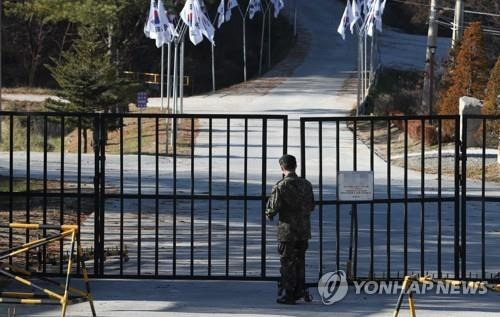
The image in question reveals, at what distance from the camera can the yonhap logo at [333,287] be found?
11.7 metres

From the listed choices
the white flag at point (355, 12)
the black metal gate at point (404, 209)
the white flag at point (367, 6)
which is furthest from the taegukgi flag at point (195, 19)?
the white flag at point (367, 6)

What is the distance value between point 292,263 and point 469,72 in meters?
26.5

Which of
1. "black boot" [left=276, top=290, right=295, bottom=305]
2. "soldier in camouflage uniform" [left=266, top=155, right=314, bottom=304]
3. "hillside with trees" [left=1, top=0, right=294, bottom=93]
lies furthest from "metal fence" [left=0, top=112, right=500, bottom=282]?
"hillside with trees" [left=1, top=0, right=294, bottom=93]

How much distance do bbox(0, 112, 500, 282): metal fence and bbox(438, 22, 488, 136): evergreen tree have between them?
1.12 m

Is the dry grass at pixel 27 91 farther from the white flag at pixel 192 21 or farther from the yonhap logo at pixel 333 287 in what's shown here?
the yonhap logo at pixel 333 287

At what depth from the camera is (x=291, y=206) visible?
35.8 feet

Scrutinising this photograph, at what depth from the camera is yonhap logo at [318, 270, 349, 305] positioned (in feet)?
38.3

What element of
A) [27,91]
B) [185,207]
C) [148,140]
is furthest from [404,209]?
[27,91]

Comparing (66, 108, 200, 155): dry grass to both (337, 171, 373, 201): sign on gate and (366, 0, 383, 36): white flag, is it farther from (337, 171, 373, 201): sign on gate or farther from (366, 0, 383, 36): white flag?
(337, 171, 373, 201): sign on gate

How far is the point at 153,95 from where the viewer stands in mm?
63062

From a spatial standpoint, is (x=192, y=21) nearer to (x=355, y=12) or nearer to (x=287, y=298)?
(x=355, y=12)

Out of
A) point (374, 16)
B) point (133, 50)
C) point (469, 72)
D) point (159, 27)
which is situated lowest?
point (469, 72)

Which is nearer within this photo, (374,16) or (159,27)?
(159,27)

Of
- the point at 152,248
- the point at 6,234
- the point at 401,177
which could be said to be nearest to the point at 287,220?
the point at 152,248
